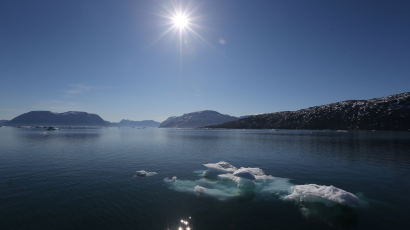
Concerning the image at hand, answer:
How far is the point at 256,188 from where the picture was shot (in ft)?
75.3

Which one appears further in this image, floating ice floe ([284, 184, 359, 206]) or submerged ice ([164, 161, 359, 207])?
submerged ice ([164, 161, 359, 207])

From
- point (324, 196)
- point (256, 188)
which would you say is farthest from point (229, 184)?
point (324, 196)

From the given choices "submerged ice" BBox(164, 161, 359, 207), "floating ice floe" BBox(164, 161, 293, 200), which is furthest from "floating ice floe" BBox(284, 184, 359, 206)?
"floating ice floe" BBox(164, 161, 293, 200)

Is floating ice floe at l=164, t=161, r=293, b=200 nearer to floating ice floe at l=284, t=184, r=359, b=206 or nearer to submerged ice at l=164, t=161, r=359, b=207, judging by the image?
submerged ice at l=164, t=161, r=359, b=207

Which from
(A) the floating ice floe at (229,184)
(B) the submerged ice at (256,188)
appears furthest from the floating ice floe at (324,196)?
(A) the floating ice floe at (229,184)

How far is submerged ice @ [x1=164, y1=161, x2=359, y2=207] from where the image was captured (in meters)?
17.9

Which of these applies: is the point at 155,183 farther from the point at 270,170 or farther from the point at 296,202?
the point at 270,170

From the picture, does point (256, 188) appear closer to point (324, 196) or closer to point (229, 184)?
point (229, 184)

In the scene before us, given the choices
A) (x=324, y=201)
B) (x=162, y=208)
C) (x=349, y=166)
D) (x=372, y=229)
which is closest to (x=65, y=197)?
(x=162, y=208)

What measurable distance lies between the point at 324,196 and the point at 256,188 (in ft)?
24.1

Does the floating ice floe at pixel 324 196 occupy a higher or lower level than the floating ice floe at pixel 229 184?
higher

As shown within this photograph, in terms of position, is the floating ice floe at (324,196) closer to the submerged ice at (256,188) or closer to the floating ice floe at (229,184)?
the submerged ice at (256,188)

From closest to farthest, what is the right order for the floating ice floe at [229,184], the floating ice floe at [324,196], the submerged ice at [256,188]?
the floating ice floe at [324,196] → the submerged ice at [256,188] → the floating ice floe at [229,184]

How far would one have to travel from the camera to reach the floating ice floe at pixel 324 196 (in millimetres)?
17203
